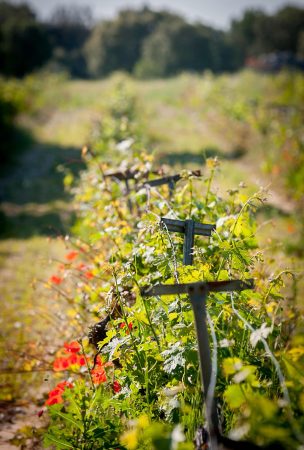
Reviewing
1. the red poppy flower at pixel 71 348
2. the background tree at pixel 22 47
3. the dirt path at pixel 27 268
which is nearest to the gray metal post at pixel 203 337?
the red poppy flower at pixel 71 348

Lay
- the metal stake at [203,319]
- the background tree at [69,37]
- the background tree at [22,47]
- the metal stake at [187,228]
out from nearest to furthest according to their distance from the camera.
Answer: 1. the metal stake at [203,319]
2. the metal stake at [187,228]
3. the background tree at [22,47]
4. the background tree at [69,37]

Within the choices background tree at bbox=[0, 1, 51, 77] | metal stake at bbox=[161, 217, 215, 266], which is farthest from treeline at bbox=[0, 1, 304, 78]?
metal stake at bbox=[161, 217, 215, 266]

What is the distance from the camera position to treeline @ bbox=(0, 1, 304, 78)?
32375 mm

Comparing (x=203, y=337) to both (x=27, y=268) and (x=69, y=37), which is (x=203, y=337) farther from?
(x=69, y=37)

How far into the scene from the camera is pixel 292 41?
46.6 metres

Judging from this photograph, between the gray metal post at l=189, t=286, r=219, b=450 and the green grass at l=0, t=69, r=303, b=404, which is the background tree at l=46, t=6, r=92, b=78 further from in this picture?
the gray metal post at l=189, t=286, r=219, b=450

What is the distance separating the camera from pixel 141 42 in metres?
43.2

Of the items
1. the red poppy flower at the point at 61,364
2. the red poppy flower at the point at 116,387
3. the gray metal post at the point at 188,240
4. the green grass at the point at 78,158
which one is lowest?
the red poppy flower at the point at 116,387

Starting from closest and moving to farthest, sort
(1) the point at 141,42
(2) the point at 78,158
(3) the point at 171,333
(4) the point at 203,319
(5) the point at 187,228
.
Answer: (4) the point at 203,319, (3) the point at 171,333, (5) the point at 187,228, (2) the point at 78,158, (1) the point at 141,42

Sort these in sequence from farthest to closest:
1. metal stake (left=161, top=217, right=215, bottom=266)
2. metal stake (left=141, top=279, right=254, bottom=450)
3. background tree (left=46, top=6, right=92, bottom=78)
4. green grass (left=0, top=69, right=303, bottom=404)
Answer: background tree (left=46, top=6, right=92, bottom=78) < green grass (left=0, top=69, right=303, bottom=404) < metal stake (left=161, top=217, right=215, bottom=266) < metal stake (left=141, top=279, right=254, bottom=450)

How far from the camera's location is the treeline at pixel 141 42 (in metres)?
32.4

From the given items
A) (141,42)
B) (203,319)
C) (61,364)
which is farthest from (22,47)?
(203,319)

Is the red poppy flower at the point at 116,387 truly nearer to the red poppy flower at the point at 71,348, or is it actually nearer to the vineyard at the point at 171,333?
the vineyard at the point at 171,333

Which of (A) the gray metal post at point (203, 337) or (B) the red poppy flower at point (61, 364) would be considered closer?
(A) the gray metal post at point (203, 337)
